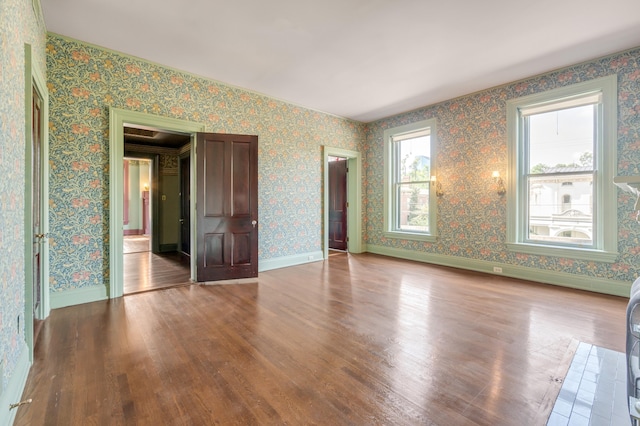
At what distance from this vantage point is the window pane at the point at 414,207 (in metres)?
6.03

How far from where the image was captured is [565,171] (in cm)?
426

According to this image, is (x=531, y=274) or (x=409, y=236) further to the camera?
(x=409, y=236)

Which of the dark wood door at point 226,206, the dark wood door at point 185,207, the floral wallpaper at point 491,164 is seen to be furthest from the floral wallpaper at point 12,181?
the floral wallpaper at point 491,164

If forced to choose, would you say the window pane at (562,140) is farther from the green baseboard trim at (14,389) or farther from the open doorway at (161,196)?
the open doorway at (161,196)

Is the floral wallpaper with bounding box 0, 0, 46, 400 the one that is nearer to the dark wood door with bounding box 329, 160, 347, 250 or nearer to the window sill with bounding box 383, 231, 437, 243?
the window sill with bounding box 383, 231, 437, 243

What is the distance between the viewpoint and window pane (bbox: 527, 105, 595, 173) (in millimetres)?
4102

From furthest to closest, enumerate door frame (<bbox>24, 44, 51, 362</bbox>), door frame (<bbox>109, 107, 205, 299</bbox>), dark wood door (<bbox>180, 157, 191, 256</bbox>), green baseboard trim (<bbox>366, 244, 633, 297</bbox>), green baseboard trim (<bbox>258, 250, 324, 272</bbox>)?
dark wood door (<bbox>180, 157, 191, 256</bbox>) → green baseboard trim (<bbox>258, 250, 324, 272</bbox>) → green baseboard trim (<bbox>366, 244, 633, 297</bbox>) → door frame (<bbox>109, 107, 205, 299</bbox>) → door frame (<bbox>24, 44, 51, 362</bbox>)

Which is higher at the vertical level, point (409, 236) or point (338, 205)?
point (338, 205)

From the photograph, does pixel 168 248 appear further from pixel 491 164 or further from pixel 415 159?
pixel 491 164

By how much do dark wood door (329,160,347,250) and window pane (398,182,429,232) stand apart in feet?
4.65

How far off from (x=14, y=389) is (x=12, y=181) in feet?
4.08

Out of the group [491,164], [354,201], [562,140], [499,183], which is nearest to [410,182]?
[354,201]

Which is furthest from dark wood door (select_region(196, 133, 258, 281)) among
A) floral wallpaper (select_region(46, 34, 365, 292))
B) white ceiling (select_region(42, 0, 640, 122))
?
white ceiling (select_region(42, 0, 640, 122))

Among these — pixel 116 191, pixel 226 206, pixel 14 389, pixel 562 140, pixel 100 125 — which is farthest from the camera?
pixel 226 206
